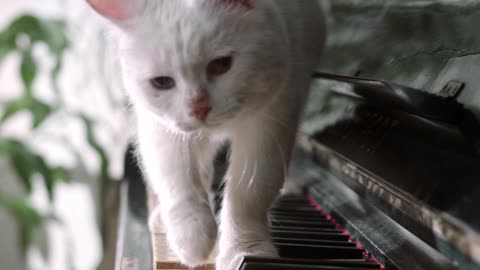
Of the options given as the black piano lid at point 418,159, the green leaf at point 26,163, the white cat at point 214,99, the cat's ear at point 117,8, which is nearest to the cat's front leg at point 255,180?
the white cat at point 214,99

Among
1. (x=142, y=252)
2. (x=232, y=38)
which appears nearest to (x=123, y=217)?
(x=142, y=252)

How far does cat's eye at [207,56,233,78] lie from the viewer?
2.95 feet

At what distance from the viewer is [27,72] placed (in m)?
1.99

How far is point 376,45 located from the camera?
1142 mm

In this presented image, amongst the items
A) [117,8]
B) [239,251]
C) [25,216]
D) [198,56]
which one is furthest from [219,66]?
[25,216]

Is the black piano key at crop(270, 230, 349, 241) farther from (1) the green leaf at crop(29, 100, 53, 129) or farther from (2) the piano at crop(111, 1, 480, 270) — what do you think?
(1) the green leaf at crop(29, 100, 53, 129)

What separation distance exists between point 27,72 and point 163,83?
1.20 meters

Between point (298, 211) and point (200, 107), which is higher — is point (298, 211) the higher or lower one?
the lower one

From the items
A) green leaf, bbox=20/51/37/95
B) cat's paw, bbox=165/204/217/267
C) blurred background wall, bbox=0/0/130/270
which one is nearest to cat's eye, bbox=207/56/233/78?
cat's paw, bbox=165/204/217/267

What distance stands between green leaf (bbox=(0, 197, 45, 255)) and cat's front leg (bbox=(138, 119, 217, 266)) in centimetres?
108

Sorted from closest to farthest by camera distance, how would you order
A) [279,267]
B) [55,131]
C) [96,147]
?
[279,267] → [96,147] → [55,131]

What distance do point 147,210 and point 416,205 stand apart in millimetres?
625

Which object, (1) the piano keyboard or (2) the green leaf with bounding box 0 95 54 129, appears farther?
(2) the green leaf with bounding box 0 95 54 129

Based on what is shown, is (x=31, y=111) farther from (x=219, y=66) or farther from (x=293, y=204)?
(x=219, y=66)
